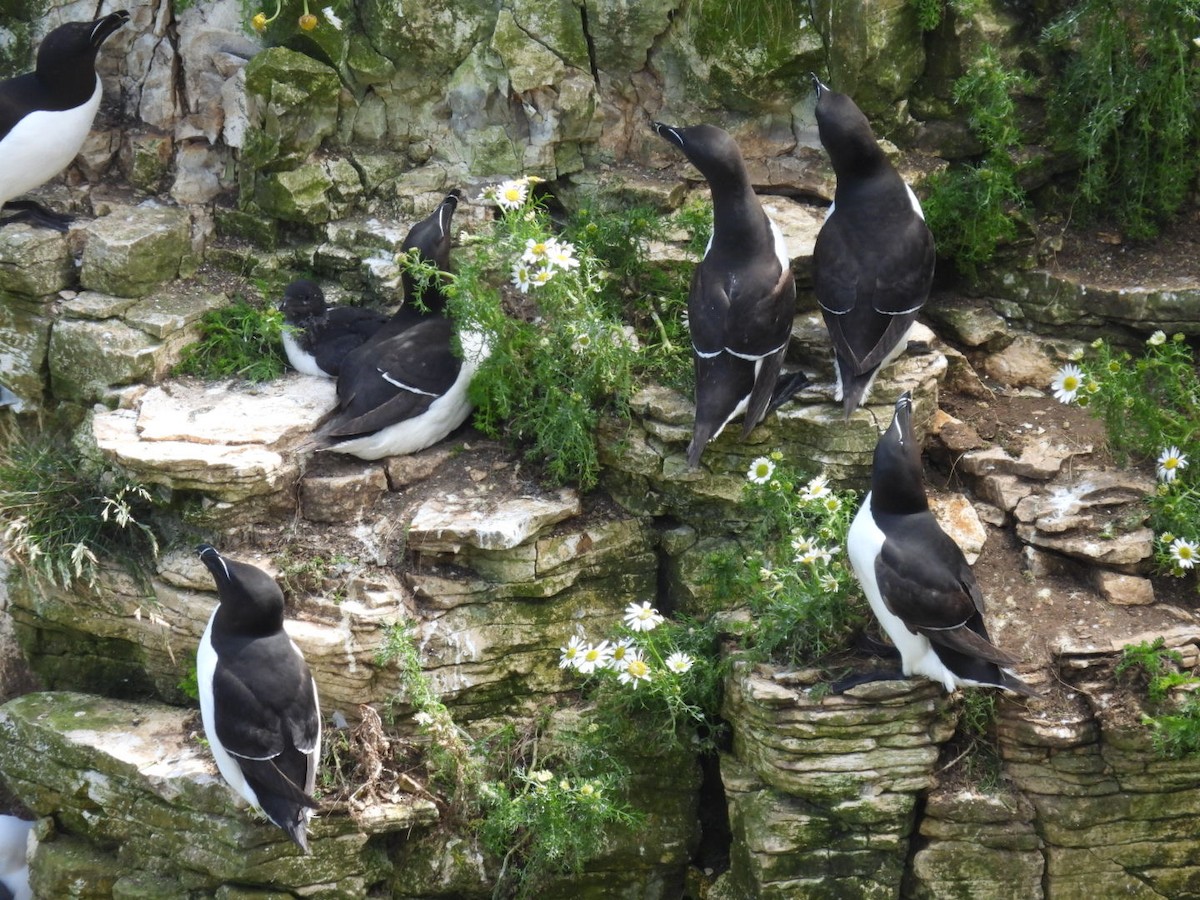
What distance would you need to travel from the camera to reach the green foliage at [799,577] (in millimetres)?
5914

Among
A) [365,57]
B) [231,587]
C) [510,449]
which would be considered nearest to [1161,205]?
[510,449]

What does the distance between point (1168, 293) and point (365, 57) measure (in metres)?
4.05

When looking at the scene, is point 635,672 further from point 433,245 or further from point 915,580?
point 433,245

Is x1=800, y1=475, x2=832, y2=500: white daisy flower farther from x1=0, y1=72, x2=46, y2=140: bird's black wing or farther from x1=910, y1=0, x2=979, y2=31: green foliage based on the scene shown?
x1=0, y1=72, x2=46, y2=140: bird's black wing

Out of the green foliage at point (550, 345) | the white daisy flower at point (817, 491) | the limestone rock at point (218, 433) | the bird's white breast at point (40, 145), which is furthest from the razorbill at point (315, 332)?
the white daisy flower at point (817, 491)

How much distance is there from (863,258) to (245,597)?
2.83 meters

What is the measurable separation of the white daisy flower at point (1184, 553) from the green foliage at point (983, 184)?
183 cm

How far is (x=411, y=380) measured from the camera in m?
6.73

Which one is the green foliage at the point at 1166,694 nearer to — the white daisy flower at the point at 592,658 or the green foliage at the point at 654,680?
the green foliage at the point at 654,680

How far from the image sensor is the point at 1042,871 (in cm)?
579

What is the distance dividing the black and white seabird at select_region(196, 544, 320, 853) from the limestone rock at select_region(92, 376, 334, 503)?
1.55 feet

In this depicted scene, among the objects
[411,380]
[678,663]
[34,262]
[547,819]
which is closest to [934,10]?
[411,380]

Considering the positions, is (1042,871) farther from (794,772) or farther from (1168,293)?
(1168,293)

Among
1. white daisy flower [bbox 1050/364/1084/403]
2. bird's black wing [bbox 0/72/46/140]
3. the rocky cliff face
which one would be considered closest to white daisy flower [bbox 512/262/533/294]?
the rocky cliff face
